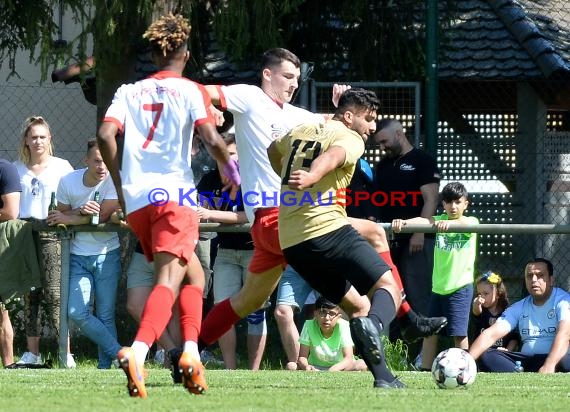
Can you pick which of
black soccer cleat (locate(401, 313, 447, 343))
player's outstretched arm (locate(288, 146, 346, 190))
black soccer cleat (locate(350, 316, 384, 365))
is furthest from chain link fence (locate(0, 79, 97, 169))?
black soccer cleat (locate(350, 316, 384, 365))

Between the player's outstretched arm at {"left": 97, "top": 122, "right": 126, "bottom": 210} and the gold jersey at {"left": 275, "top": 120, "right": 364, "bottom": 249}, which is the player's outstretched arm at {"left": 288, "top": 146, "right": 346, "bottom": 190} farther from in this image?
the player's outstretched arm at {"left": 97, "top": 122, "right": 126, "bottom": 210}

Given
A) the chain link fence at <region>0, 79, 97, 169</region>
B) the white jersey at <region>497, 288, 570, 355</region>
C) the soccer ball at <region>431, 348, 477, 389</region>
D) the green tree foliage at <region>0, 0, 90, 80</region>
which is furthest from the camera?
the chain link fence at <region>0, 79, 97, 169</region>

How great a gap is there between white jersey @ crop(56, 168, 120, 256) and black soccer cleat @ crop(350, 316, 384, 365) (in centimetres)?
390

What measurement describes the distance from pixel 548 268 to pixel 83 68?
5238 mm

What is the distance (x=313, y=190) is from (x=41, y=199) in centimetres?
430

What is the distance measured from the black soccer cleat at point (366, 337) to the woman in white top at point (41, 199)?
432cm

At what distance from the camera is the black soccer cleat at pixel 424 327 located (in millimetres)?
8344

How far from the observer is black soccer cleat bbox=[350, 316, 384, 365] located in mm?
6996

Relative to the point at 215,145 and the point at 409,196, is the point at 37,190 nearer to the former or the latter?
the point at 409,196

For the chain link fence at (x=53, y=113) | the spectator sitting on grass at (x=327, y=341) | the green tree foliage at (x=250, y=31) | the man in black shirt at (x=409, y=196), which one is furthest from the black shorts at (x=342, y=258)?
the chain link fence at (x=53, y=113)

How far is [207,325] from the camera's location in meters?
8.10

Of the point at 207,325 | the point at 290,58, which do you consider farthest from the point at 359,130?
the point at 207,325

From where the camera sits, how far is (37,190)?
11.0m

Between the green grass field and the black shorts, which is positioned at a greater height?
the black shorts
